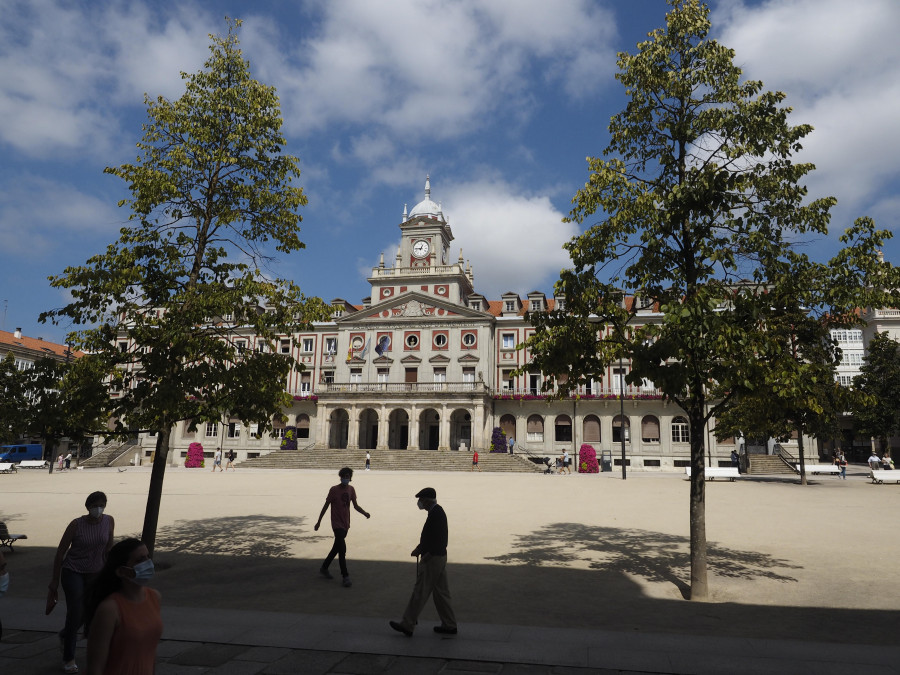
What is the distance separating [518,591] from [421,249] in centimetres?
4990

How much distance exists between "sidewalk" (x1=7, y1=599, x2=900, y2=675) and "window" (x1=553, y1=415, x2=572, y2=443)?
147 feet

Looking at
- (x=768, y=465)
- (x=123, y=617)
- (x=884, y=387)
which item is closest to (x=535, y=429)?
(x=768, y=465)

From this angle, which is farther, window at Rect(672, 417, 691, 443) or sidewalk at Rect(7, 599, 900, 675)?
window at Rect(672, 417, 691, 443)

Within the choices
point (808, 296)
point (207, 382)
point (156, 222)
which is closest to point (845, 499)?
point (808, 296)

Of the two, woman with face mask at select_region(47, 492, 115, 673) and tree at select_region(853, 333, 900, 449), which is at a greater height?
tree at select_region(853, 333, 900, 449)

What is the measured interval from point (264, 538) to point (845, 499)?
21.1m

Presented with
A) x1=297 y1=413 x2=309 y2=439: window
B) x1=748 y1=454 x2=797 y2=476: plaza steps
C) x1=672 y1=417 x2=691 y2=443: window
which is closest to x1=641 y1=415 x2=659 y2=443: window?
x1=672 y1=417 x2=691 y2=443: window

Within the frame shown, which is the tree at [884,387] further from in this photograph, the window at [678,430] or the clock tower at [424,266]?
the clock tower at [424,266]

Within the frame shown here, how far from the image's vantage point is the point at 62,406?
33.3 feet

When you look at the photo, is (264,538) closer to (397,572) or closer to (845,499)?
(397,572)

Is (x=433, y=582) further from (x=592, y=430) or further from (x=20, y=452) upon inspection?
(x=20, y=452)

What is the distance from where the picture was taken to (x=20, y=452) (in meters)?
50.5

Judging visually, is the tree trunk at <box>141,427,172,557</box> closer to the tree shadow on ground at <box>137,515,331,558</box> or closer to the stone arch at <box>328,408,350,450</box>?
the tree shadow on ground at <box>137,515,331,558</box>

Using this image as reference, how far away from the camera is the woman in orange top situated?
3.25 meters
